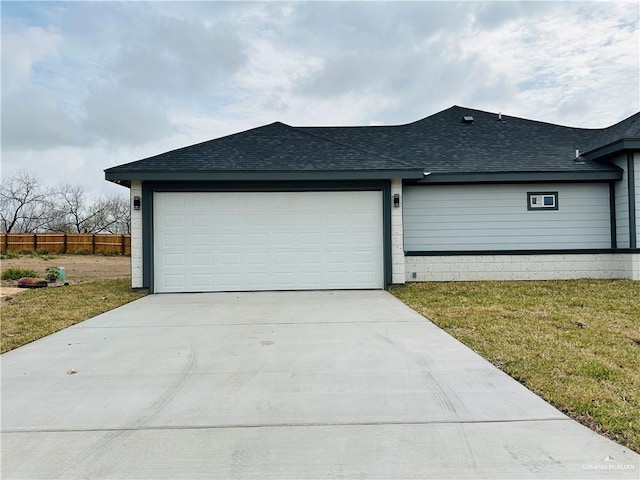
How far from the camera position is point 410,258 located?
11766 mm

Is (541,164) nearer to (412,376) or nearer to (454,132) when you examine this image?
(454,132)

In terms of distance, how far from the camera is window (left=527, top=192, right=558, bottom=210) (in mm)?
11906

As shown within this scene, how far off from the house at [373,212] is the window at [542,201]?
0.03 meters

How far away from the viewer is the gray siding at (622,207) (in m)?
11.3

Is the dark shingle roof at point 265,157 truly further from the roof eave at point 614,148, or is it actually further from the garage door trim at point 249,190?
the roof eave at point 614,148

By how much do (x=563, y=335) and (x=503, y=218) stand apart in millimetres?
6713

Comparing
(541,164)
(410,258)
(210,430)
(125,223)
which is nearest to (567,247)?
(541,164)

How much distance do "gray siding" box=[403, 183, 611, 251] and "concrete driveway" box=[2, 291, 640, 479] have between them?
616cm

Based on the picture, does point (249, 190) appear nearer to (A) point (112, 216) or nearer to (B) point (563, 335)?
(B) point (563, 335)

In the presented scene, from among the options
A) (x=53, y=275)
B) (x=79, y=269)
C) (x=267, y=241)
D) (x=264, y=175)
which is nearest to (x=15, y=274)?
(x=53, y=275)

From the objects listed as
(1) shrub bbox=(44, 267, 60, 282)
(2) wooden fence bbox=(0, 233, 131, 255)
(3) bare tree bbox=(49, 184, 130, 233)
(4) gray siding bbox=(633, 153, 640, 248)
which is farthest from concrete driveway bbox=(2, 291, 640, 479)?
(3) bare tree bbox=(49, 184, 130, 233)

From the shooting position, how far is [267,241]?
10562 mm

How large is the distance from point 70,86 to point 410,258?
12.6m

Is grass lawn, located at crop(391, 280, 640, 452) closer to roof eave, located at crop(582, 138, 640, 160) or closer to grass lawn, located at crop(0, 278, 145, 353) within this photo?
roof eave, located at crop(582, 138, 640, 160)
